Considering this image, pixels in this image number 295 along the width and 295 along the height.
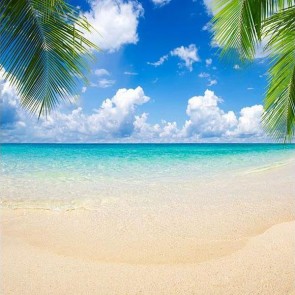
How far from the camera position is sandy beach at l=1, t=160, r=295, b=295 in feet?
11.6

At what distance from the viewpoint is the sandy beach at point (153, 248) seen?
11.6 feet

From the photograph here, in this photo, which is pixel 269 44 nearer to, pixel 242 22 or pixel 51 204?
pixel 242 22

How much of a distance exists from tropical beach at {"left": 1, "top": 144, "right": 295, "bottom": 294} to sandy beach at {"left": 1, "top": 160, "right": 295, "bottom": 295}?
0.04 ft

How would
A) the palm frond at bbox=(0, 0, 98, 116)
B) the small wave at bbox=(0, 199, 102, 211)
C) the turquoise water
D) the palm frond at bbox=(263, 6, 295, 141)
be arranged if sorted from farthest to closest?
1. the turquoise water
2. the small wave at bbox=(0, 199, 102, 211)
3. the palm frond at bbox=(263, 6, 295, 141)
4. the palm frond at bbox=(0, 0, 98, 116)

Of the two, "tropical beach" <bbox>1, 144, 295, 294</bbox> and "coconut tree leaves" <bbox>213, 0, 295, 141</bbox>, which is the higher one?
"coconut tree leaves" <bbox>213, 0, 295, 141</bbox>

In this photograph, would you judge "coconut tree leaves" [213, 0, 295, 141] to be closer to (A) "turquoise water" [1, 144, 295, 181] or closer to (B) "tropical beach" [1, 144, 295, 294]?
(B) "tropical beach" [1, 144, 295, 294]

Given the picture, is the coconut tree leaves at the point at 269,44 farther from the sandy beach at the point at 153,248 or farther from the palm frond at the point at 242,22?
the sandy beach at the point at 153,248

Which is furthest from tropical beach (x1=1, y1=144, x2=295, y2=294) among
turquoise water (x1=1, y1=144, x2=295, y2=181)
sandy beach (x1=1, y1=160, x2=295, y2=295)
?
turquoise water (x1=1, y1=144, x2=295, y2=181)

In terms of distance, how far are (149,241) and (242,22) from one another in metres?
3.51

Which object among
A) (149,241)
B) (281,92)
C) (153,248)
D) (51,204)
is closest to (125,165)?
(51,204)

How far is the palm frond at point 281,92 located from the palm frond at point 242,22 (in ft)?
0.50

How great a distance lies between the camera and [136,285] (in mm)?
3531

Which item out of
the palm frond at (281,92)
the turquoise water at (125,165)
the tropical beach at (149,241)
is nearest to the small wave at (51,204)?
the tropical beach at (149,241)

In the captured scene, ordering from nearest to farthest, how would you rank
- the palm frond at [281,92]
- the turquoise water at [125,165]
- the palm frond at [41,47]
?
the palm frond at [41,47] < the palm frond at [281,92] < the turquoise water at [125,165]
